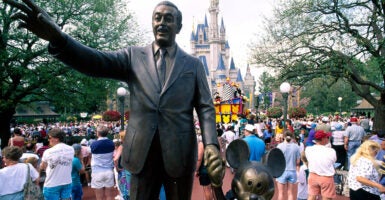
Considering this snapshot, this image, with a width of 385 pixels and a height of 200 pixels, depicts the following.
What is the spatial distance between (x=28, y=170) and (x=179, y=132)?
10.7ft

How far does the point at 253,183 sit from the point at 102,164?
15.1 feet

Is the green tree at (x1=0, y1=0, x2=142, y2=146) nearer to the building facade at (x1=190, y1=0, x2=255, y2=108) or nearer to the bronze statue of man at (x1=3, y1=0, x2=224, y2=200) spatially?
the bronze statue of man at (x1=3, y1=0, x2=224, y2=200)

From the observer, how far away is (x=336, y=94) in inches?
2379

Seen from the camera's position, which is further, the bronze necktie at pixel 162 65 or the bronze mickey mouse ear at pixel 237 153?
the bronze mickey mouse ear at pixel 237 153

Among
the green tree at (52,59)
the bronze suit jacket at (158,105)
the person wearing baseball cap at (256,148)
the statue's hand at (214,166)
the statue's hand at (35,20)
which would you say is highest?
the green tree at (52,59)

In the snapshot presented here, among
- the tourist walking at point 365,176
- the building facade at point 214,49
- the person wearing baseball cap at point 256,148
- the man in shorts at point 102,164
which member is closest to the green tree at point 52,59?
the man in shorts at point 102,164

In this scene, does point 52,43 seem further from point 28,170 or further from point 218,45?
point 218,45

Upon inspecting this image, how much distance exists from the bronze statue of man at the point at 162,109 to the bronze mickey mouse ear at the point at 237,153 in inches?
27.1

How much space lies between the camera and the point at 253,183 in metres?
3.06

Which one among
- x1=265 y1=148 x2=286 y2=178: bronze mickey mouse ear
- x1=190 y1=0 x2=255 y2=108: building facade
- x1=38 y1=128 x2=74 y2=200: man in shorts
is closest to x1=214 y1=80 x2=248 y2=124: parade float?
x1=38 y1=128 x2=74 y2=200: man in shorts

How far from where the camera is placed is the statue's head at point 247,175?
3.07m

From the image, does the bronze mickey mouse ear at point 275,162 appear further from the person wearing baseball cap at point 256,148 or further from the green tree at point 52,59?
the green tree at point 52,59

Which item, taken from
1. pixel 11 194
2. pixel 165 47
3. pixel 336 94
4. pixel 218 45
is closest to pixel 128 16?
pixel 11 194

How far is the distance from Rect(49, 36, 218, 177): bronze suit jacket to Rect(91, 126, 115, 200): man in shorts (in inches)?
178
